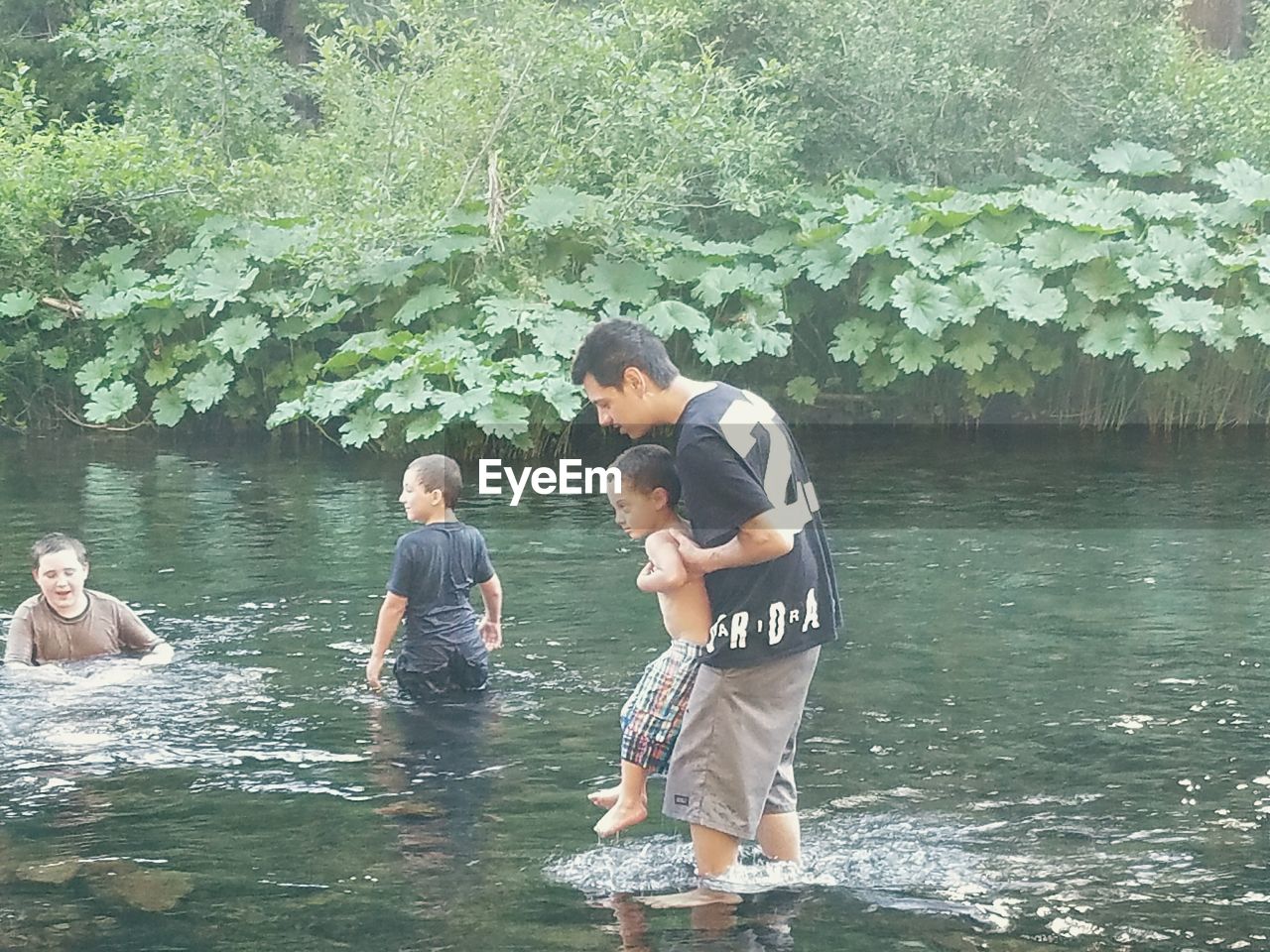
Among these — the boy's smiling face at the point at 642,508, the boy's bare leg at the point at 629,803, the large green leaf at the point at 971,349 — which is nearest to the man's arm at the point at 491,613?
the boy's bare leg at the point at 629,803

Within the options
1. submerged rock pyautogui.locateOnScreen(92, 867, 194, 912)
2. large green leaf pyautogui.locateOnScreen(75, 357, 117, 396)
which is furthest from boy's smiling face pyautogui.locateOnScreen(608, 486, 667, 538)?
large green leaf pyautogui.locateOnScreen(75, 357, 117, 396)

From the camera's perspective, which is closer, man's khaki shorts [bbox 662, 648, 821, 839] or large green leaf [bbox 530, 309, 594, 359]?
man's khaki shorts [bbox 662, 648, 821, 839]

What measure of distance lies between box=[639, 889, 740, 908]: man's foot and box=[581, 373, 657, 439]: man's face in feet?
4.14

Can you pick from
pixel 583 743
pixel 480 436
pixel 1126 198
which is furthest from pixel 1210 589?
pixel 1126 198

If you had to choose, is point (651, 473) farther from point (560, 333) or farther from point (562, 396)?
point (560, 333)

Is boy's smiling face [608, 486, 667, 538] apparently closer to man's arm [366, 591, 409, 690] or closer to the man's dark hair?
the man's dark hair

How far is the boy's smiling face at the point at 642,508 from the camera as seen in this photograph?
426 centimetres

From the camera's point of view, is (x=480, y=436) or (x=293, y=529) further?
(x=480, y=436)

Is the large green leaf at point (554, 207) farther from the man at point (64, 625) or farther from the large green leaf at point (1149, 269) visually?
the man at point (64, 625)

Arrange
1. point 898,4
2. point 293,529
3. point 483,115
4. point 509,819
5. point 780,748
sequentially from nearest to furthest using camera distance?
point 780,748, point 509,819, point 293,529, point 483,115, point 898,4

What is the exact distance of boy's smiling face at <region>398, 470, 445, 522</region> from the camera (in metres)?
6.46

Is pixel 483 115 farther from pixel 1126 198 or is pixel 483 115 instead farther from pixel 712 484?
pixel 712 484

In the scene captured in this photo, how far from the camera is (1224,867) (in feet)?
15.7

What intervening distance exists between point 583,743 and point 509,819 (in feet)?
2.97
